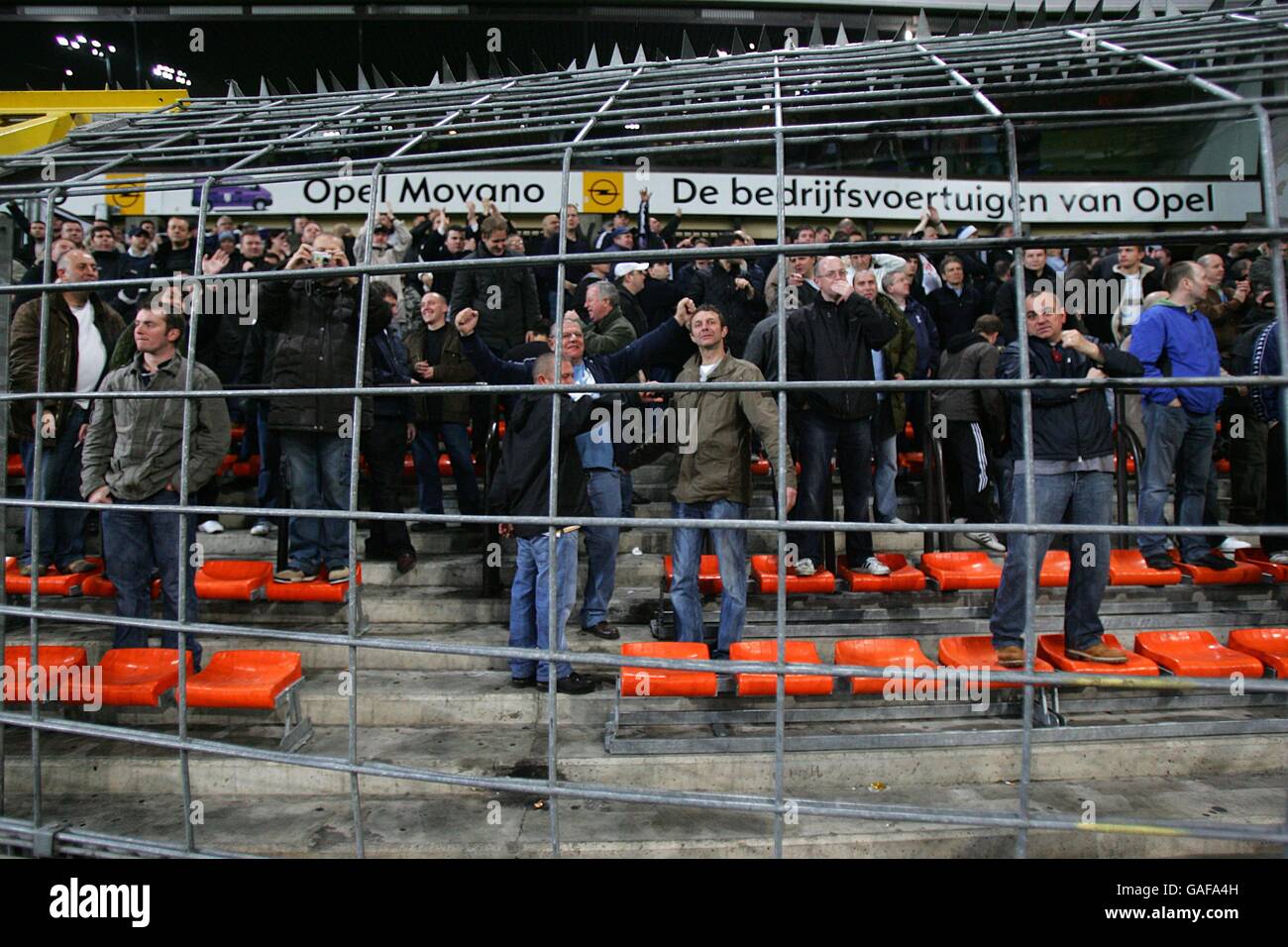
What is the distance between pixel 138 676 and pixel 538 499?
2704 mm

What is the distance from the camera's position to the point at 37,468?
145 inches

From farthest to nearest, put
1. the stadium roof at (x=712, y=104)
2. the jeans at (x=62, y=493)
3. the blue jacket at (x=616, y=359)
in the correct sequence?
the jeans at (x=62, y=493) → the blue jacket at (x=616, y=359) → the stadium roof at (x=712, y=104)

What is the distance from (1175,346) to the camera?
5.68 meters

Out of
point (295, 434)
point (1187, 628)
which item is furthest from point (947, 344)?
point (295, 434)

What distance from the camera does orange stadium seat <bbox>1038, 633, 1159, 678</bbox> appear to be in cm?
467

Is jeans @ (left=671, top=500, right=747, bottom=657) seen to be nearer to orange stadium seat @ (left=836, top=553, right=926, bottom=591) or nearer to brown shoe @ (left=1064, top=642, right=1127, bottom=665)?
orange stadium seat @ (left=836, top=553, right=926, bottom=591)

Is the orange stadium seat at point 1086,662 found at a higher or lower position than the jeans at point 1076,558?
lower

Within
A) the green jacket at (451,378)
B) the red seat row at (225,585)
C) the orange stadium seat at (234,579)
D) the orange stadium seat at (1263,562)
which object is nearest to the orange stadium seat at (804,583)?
the green jacket at (451,378)

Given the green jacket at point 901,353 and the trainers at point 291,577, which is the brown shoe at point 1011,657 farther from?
the trainers at point 291,577

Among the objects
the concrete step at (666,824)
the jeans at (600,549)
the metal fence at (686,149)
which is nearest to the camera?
the metal fence at (686,149)

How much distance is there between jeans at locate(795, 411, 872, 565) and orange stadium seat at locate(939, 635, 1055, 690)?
1.22 metres

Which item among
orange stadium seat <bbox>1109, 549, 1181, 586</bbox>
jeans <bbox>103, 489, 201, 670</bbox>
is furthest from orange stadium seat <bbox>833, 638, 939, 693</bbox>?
jeans <bbox>103, 489, 201, 670</bbox>

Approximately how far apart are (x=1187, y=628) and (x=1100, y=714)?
1.51 meters

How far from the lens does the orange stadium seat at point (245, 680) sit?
447 centimetres
